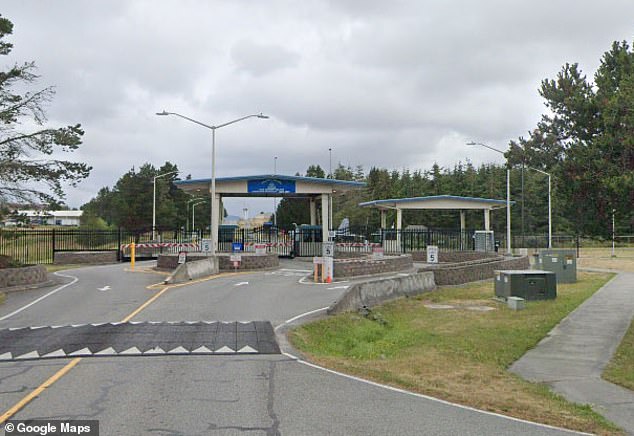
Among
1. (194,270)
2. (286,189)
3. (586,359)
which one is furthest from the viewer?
(286,189)

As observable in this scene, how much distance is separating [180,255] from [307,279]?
277 inches

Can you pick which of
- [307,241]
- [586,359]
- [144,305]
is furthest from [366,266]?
[586,359]

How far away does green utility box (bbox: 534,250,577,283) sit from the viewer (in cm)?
2877

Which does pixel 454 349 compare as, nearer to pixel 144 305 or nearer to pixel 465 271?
pixel 144 305

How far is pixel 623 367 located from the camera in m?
11.4

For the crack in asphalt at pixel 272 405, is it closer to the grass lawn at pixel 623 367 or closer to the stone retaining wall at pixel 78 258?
the grass lawn at pixel 623 367

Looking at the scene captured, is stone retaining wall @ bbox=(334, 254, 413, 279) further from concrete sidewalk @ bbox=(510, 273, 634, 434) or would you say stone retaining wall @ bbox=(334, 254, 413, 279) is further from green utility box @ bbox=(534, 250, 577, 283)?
concrete sidewalk @ bbox=(510, 273, 634, 434)

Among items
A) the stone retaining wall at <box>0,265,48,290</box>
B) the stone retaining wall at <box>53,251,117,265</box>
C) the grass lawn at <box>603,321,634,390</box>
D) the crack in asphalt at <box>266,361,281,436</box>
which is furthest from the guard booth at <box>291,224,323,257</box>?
the crack in asphalt at <box>266,361,281,436</box>

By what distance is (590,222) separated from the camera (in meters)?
16.7

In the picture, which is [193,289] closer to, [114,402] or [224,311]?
[224,311]

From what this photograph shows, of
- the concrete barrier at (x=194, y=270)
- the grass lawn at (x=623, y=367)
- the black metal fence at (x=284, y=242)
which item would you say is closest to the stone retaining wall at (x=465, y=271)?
the concrete barrier at (x=194, y=270)

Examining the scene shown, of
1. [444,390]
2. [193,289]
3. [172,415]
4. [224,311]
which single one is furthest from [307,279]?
[172,415]

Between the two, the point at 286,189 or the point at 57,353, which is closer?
the point at 57,353

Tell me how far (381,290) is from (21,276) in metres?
13.3
